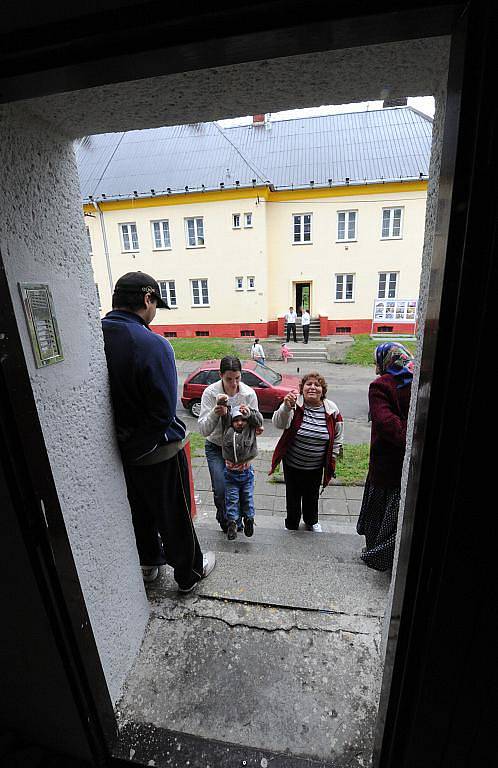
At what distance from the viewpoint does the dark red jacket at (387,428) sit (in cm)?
211

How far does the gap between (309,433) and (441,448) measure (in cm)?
200

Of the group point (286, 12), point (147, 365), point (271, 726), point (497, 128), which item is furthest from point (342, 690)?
point (286, 12)

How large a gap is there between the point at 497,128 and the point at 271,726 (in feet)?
6.90

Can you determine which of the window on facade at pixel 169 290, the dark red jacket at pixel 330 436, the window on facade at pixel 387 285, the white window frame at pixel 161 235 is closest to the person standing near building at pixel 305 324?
the window on facade at pixel 387 285

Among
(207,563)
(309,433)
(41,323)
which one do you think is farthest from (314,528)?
(41,323)

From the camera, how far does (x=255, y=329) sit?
18.2m

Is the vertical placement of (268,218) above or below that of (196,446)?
above

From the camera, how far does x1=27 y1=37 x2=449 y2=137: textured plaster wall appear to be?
0.92 metres

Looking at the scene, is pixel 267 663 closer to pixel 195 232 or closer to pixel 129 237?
pixel 195 232

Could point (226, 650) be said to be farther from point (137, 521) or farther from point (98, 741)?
point (137, 521)

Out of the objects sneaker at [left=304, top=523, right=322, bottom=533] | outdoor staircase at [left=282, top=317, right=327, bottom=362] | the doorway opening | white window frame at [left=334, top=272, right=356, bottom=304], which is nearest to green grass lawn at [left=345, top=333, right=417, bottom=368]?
outdoor staircase at [left=282, top=317, right=327, bottom=362]

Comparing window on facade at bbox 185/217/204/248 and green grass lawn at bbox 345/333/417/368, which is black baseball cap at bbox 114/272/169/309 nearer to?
green grass lawn at bbox 345/333/417/368

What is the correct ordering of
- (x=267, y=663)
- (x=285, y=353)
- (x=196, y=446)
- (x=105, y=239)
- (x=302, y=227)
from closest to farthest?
1. (x=267, y=663)
2. (x=196, y=446)
3. (x=285, y=353)
4. (x=302, y=227)
5. (x=105, y=239)

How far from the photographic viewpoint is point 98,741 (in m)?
1.40
